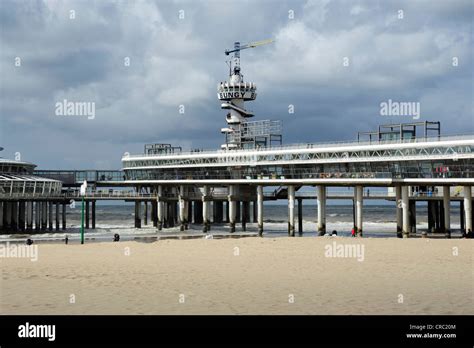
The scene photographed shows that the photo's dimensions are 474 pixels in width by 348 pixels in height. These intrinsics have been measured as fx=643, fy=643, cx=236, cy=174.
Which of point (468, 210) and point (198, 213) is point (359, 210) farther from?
point (198, 213)

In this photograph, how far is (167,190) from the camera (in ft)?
308

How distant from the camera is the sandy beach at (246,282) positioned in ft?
68.0

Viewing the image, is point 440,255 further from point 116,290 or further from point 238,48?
point 238,48

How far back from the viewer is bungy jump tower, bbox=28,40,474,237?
2306 inches

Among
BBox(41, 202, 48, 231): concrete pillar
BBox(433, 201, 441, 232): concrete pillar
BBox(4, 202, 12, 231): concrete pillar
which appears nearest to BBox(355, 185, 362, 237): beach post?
BBox(433, 201, 441, 232): concrete pillar

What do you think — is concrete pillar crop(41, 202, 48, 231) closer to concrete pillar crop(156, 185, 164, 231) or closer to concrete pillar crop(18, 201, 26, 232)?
concrete pillar crop(18, 201, 26, 232)

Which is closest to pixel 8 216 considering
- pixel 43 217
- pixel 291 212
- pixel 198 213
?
pixel 43 217

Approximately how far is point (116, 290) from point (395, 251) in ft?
66.7

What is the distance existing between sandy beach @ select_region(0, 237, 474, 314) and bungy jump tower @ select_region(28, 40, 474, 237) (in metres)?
18.9

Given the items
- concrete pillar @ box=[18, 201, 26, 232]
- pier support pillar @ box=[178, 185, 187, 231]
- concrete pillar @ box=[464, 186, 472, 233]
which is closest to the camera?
concrete pillar @ box=[464, 186, 472, 233]

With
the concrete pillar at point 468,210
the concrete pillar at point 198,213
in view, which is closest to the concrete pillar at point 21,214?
the concrete pillar at point 198,213

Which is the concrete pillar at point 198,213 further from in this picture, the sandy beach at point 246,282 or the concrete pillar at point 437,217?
the sandy beach at point 246,282

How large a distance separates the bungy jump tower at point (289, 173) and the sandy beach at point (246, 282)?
18938 mm

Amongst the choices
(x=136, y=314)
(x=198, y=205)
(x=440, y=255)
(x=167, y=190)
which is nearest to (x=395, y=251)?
(x=440, y=255)
